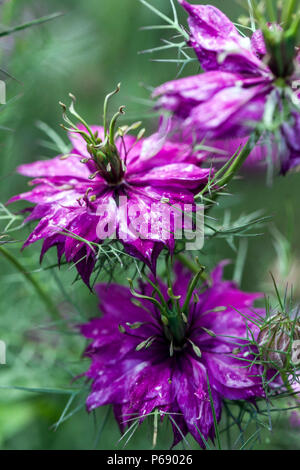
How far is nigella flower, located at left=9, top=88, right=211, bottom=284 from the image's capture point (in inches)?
23.7

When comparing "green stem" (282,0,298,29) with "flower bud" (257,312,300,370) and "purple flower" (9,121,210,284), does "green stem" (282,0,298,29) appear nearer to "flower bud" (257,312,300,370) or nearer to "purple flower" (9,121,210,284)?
"purple flower" (9,121,210,284)

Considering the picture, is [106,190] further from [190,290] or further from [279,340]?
[279,340]

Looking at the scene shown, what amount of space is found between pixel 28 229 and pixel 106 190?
185 millimetres

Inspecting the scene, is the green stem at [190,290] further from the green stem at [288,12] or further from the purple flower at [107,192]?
the green stem at [288,12]

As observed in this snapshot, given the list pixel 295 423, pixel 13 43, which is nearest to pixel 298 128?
pixel 295 423

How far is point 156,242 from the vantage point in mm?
592

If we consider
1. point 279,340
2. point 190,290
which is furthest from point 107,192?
point 279,340

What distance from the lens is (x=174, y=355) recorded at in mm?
710

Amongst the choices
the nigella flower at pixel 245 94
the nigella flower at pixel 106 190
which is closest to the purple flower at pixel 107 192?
the nigella flower at pixel 106 190

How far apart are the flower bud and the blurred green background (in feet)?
0.81

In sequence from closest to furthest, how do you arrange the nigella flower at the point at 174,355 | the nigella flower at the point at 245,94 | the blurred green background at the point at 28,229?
1. the nigella flower at the point at 245,94
2. the nigella flower at the point at 174,355
3. the blurred green background at the point at 28,229

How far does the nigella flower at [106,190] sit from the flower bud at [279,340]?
0.19m

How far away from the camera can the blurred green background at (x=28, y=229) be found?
103 centimetres

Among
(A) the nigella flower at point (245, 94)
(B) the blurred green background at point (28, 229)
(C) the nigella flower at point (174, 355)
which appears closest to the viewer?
(A) the nigella flower at point (245, 94)
